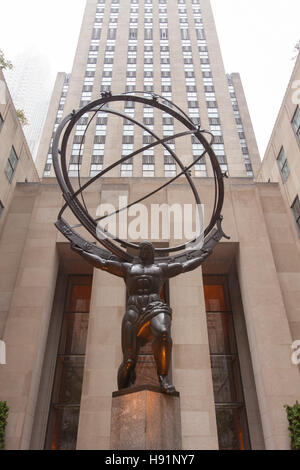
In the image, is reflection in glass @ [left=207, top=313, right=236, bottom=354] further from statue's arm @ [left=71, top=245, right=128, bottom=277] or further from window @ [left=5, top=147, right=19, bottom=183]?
window @ [left=5, top=147, right=19, bottom=183]

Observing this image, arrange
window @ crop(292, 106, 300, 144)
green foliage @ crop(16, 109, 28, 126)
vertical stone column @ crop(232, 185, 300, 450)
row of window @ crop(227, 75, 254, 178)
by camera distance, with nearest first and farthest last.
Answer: vertical stone column @ crop(232, 185, 300, 450)
window @ crop(292, 106, 300, 144)
green foliage @ crop(16, 109, 28, 126)
row of window @ crop(227, 75, 254, 178)

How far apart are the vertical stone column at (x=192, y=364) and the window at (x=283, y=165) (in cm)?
651

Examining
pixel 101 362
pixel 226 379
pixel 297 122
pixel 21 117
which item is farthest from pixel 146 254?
pixel 21 117

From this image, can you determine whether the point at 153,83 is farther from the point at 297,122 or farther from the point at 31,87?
the point at 31,87

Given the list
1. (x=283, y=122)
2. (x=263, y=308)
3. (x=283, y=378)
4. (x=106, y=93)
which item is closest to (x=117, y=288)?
(x=263, y=308)

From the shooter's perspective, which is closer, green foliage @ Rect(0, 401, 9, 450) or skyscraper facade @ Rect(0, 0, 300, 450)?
green foliage @ Rect(0, 401, 9, 450)

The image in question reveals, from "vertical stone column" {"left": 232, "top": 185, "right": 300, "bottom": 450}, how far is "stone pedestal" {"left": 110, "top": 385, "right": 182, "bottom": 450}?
20.6 feet

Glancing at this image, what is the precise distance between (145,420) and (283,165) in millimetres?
13955

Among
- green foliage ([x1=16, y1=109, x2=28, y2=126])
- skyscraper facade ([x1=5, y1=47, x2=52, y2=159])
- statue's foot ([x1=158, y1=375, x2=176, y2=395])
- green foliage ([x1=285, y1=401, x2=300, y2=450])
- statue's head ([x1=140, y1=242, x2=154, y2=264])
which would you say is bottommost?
statue's foot ([x1=158, y1=375, x2=176, y2=395])

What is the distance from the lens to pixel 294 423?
31.7 ft

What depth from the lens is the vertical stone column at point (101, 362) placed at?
1023 cm

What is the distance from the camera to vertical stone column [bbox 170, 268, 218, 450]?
10047mm

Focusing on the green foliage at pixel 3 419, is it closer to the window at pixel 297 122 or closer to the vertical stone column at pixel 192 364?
the vertical stone column at pixel 192 364

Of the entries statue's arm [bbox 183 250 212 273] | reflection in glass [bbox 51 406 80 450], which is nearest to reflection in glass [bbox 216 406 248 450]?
reflection in glass [bbox 51 406 80 450]
